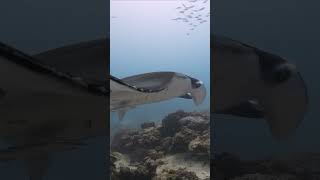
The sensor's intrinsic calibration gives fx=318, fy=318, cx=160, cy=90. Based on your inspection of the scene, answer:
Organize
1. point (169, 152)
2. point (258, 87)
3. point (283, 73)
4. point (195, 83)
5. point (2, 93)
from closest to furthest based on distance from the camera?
point (2, 93)
point (283, 73)
point (258, 87)
point (195, 83)
point (169, 152)

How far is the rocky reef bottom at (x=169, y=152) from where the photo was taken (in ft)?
12.8

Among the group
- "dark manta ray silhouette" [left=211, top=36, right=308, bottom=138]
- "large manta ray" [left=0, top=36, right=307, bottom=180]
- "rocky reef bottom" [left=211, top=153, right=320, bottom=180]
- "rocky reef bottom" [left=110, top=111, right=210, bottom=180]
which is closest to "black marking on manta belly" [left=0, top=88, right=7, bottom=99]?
"large manta ray" [left=0, top=36, right=307, bottom=180]

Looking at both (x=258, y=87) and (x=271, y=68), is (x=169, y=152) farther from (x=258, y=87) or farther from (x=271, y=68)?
(x=271, y=68)

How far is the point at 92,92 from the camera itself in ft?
3.74

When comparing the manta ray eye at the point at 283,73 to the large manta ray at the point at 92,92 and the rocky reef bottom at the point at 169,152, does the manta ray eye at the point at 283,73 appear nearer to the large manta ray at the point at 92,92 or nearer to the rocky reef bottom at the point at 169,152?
the large manta ray at the point at 92,92

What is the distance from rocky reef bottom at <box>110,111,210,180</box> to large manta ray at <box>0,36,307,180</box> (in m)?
1.51

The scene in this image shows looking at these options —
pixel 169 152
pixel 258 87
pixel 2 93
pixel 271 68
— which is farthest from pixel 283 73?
pixel 169 152

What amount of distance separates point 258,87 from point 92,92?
1.46 metres

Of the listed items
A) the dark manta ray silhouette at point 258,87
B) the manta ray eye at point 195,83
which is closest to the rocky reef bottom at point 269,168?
the dark manta ray silhouette at point 258,87

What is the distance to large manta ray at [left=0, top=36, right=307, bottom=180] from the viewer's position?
1.12 metres

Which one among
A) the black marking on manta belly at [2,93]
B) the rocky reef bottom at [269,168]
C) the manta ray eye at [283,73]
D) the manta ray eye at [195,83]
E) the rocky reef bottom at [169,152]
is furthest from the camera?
the rocky reef bottom at [169,152]

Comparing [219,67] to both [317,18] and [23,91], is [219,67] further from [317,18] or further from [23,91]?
[23,91]

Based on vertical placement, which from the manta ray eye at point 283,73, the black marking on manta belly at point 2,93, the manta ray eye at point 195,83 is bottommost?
the black marking on manta belly at point 2,93

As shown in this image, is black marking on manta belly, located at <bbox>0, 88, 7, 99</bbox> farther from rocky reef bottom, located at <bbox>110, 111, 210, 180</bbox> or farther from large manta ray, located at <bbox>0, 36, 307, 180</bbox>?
rocky reef bottom, located at <bbox>110, 111, 210, 180</bbox>
